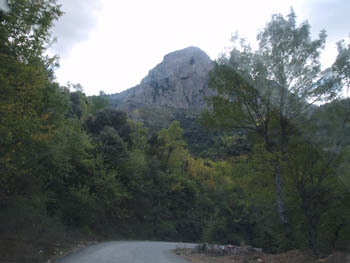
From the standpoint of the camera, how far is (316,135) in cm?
961

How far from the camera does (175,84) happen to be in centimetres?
16075

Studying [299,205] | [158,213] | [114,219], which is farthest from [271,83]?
[158,213]

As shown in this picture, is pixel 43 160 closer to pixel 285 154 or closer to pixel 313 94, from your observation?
pixel 285 154

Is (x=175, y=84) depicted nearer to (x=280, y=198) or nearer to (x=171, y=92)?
(x=171, y=92)

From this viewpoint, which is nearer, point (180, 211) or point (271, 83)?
point (271, 83)

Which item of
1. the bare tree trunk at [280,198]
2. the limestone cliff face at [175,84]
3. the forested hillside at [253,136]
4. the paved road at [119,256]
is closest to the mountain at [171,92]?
the limestone cliff face at [175,84]

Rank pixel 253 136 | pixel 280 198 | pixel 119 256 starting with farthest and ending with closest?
pixel 253 136
pixel 280 198
pixel 119 256

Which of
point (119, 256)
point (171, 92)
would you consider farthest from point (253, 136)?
point (171, 92)

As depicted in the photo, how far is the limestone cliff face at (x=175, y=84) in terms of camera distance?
146375mm

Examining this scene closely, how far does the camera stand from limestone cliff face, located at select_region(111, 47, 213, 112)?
480ft

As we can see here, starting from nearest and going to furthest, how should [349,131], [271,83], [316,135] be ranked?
[349,131] → [316,135] → [271,83]

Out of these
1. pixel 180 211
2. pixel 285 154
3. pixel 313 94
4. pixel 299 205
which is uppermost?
pixel 313 94

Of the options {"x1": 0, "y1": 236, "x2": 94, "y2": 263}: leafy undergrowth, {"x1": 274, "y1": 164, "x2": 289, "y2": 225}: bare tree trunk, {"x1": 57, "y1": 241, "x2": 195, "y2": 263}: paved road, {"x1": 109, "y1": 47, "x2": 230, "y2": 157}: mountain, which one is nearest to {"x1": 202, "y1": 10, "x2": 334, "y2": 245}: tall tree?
{"x1": 274, "y1": 164, "x2": 289, "y2": 225}: bare tree trunk

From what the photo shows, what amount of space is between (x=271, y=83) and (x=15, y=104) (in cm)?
891
